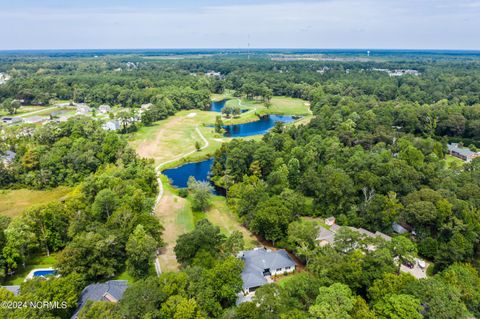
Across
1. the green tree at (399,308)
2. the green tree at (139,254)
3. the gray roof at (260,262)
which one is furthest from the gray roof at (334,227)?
the green tree at (139,254)

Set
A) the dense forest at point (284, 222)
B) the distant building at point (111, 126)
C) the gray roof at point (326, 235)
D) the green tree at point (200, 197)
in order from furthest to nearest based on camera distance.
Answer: the distant building at point (111, 126)
the green tree at point (200, 197)
the gray roof at point (326, 235)
the dense forest at point (284, 222)

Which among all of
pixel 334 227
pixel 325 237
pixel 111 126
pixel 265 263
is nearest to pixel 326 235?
pixel 325 237

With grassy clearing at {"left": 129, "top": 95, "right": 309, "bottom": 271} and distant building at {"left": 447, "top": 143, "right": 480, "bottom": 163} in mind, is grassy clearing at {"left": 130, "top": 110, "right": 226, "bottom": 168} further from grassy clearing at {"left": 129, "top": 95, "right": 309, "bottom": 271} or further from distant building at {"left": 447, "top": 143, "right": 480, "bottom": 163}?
distant building at {"left": 447, "top": 143, "right": 480, "bottom": 163}

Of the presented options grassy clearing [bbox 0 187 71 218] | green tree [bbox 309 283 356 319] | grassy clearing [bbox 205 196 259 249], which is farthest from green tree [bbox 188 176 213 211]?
green tree [bbox 309 283 356 319]

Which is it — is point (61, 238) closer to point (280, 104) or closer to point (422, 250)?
point (422, 250)

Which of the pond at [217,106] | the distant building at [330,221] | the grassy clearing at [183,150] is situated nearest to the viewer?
the grassy clearing at [183,150]

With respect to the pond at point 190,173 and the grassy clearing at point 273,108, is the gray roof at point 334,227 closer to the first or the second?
the pond at point 190,173

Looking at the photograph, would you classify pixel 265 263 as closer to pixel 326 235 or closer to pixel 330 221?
pixel 326 235
